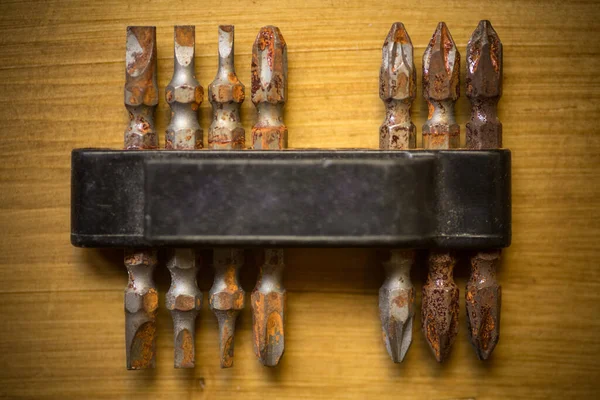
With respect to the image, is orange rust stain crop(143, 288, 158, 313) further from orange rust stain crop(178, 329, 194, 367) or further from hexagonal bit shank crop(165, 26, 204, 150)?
hexagonal bit shank crop(165, 26, 204, 150)

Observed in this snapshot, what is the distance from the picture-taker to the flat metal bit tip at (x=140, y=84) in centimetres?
106

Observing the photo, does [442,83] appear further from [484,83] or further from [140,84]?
[140,84]

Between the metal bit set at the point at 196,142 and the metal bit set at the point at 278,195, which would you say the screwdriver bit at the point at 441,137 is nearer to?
the metal bit set at the point at 278,195

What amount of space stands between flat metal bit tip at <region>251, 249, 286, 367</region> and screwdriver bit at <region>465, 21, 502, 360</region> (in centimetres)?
31

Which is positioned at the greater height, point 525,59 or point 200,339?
point 525,59

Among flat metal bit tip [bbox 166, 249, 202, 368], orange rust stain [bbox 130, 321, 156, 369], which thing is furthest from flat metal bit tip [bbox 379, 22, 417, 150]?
orange rust stain [bbox 130, 321, 156, 369]

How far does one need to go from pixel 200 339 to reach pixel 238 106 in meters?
0.40

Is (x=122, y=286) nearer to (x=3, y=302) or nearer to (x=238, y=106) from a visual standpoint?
(x=3, y=302)

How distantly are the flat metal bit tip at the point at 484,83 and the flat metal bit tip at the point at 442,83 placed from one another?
23 millimetres

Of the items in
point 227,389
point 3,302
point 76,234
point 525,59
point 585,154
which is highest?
point 525,59

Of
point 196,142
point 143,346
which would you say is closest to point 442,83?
point 196,142

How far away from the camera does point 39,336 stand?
1.14 m

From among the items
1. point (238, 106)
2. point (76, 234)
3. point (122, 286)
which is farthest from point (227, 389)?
point (238, 106)

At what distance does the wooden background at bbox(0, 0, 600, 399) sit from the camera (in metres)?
1.10
